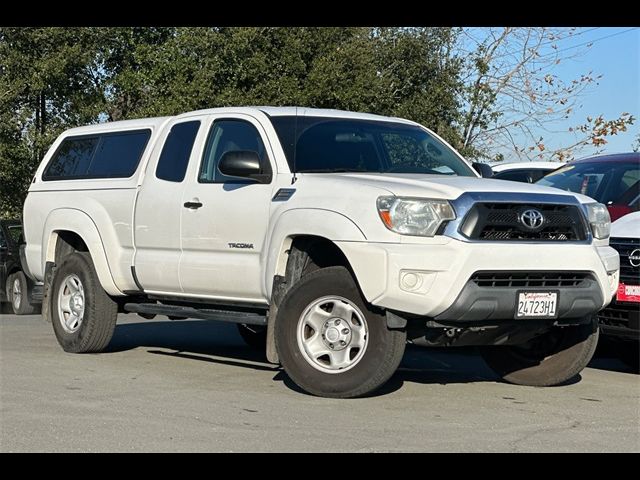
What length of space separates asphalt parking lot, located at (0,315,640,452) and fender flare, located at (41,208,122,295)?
0.72 m

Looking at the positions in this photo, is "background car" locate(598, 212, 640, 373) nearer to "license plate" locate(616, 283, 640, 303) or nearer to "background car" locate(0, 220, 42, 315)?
"license plate" locate(616, 283, 640, 303)

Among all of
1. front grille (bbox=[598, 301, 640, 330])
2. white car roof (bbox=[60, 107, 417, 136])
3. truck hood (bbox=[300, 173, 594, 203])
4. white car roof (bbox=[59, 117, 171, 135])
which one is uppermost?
white car roof (bbox=[60, 107, 417, 136])

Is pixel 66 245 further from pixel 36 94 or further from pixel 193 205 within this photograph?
pixel 36 94

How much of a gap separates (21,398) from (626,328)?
14.7 ft

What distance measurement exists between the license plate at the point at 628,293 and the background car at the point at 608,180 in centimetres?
99

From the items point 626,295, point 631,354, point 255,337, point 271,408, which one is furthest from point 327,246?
point 631,354

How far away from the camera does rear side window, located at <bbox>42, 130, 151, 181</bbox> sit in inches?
400

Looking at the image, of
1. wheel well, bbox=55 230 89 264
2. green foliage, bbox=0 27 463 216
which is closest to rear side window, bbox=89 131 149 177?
wheel well, bbox=55 230 89 264

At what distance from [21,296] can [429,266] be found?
1107 centimetres

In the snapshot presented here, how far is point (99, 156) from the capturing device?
1061 cm
